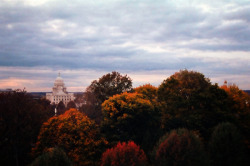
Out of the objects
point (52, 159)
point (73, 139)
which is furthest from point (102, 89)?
point (52, 159)

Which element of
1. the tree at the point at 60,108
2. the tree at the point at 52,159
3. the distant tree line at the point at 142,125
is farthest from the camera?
the tree at the point at 60,108

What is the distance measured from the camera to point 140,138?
1430 inches

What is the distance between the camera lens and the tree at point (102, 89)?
48.7m

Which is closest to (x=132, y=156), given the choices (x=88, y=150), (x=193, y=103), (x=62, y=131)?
(x=88, y=150)

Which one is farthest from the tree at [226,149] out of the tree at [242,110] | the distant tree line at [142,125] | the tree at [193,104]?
the tree at [242,110]

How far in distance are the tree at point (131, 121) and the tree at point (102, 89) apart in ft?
39.0

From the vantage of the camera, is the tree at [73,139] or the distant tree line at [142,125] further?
the tree at [73,139]

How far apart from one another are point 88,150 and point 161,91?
13.1 meters

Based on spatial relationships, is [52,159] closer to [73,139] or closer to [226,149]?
[73,139]

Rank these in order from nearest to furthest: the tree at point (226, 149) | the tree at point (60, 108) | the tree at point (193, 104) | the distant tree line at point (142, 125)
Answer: the tree at point (226, 149)
the distant tree line at point (142, 125)
the tree at point (193, 104)
the tree at point (60, 108)

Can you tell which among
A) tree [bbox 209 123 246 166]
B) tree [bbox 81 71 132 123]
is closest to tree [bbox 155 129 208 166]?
tree [bbox 209 123 246 166]

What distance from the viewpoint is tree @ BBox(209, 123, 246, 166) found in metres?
26.3

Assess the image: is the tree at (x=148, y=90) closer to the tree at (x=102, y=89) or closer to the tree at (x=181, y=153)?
the tree at (x=102, y=89)

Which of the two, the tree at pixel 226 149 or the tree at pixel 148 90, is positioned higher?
the tree at pixel 148 90
